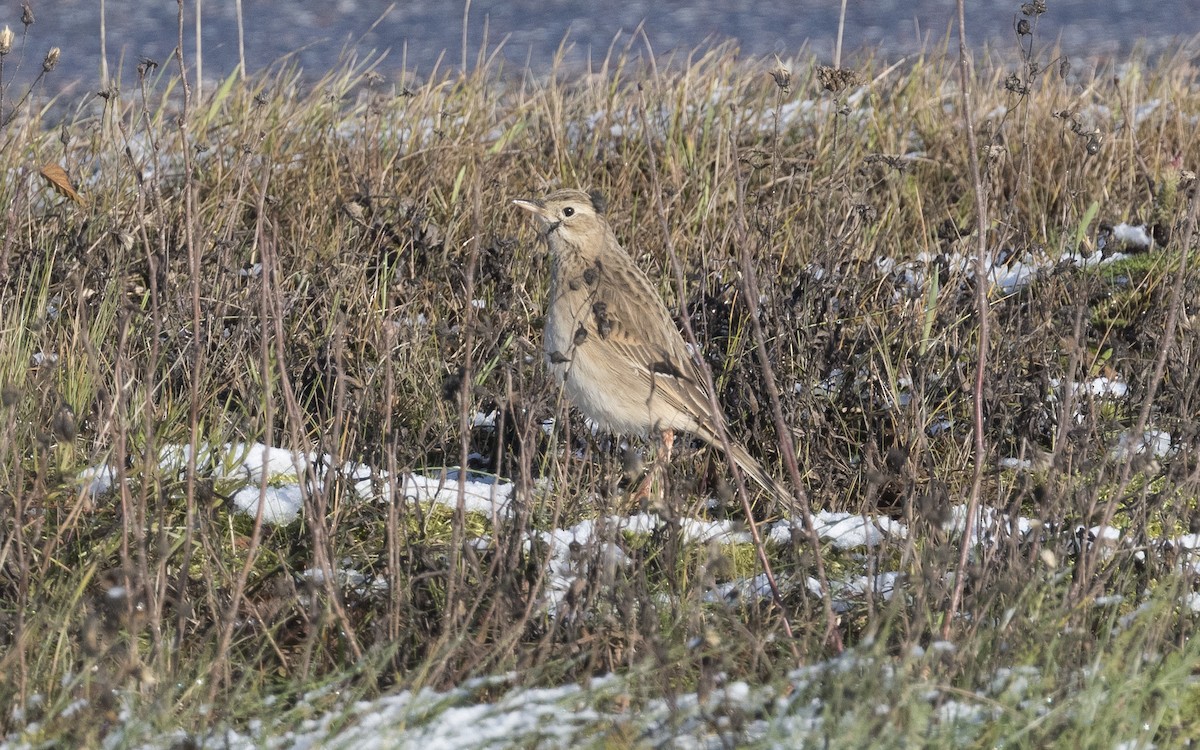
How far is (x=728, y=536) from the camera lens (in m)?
3.96

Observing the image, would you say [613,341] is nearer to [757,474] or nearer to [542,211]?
[542,211]

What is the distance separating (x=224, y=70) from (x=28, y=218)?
28.9 ft

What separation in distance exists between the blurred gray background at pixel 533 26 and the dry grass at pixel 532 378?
6973 millimetres

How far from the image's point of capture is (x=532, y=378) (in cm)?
468

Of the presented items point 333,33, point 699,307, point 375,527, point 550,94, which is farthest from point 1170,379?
point 333,33

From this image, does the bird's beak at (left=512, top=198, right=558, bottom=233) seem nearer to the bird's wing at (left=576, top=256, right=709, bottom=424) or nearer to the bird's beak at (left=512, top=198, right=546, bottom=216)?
the bird's beak at (left=512, top=198, right=546, bottom=216)

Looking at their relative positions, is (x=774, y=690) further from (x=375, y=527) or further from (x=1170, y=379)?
(x=1170, y=379)

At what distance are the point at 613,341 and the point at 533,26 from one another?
42.2 ft

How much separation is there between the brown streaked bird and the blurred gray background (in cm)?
921

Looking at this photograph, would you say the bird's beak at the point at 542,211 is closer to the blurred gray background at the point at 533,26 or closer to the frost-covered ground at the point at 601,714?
the frost-covered ground at the point at 601,714

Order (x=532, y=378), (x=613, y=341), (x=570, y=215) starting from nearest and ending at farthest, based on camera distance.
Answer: (x=532, y=378), (x=613, y=341), (x=570, y=215)

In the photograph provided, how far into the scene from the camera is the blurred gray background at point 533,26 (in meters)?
15.2

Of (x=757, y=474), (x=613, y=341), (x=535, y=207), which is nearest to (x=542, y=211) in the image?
(x=535, y=207)

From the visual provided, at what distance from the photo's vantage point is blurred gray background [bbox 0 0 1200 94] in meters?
15.2
